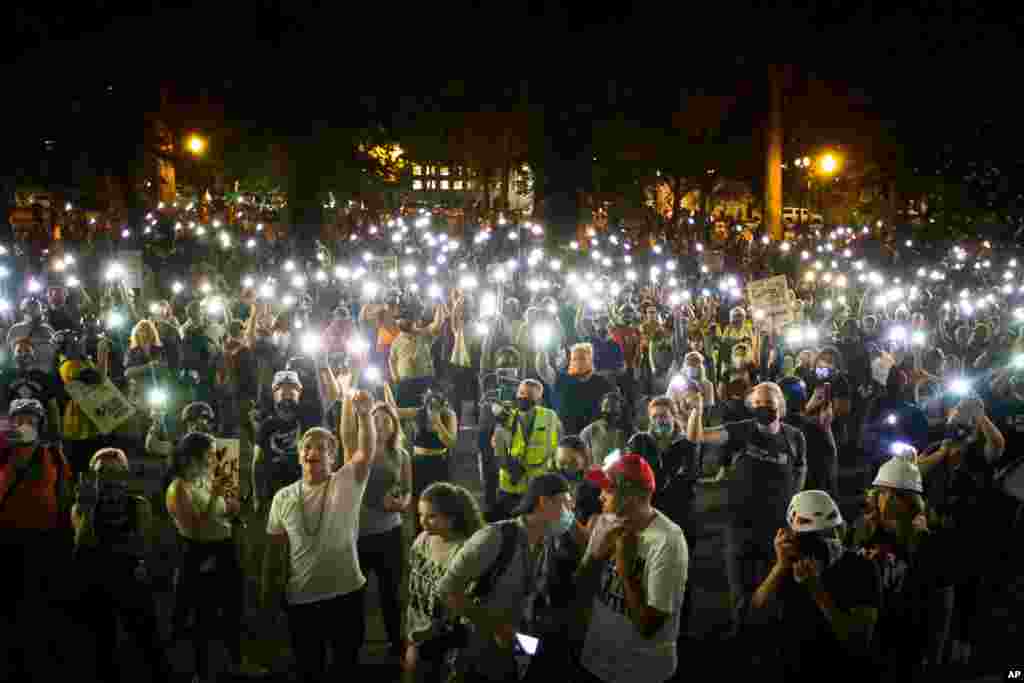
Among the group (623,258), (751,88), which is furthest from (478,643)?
(751,88)

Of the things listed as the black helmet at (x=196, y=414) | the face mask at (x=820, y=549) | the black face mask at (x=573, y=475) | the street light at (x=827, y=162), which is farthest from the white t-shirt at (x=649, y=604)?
the street light at (x=827, y=162)

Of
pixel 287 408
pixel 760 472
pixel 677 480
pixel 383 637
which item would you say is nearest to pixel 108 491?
pixel 287 408

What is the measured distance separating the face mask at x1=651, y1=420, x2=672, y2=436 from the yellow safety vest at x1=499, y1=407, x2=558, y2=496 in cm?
70

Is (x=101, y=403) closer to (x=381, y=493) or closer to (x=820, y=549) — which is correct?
(x=381, y=493)

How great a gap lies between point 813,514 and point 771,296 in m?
8.90

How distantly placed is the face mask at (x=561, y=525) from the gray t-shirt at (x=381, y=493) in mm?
2007

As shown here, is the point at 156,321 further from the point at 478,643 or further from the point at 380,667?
the point at 478,643

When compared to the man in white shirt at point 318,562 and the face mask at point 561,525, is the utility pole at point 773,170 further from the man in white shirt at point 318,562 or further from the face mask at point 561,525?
the face mask at point 561,525

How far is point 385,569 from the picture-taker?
627 cm

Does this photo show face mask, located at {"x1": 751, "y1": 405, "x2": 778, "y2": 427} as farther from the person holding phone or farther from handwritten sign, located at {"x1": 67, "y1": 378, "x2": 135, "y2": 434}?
handwritten sign, located at {"x1": 67, "y1": 378, "x2": 135, "y2": 434}

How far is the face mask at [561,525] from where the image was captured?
4.39m

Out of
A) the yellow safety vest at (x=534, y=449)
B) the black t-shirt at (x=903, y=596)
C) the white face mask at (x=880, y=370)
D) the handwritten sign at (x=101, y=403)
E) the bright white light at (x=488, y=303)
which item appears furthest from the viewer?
the bright white light at (x=488, y=303)

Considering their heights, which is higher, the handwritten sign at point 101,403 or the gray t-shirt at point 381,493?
the handwritten sign at point 101,403

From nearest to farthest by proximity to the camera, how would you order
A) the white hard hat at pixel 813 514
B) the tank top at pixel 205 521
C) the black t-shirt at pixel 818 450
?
the white hard hat at pixel 813 514
the tank top at pixel 205 521
the black t-shirt at pixel 818 450
